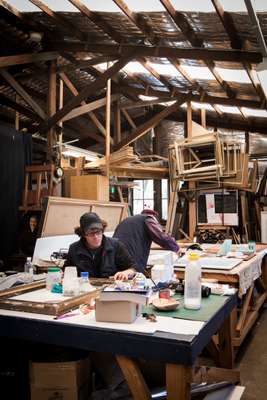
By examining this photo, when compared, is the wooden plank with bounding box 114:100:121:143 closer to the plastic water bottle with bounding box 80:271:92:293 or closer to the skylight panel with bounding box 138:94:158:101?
the skylight panel with bounding box 138:94:158:101

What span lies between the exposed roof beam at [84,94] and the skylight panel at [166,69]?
2.19 ft

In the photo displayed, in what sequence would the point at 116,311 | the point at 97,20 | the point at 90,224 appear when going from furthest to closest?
the point at 97,20 → the point at 90,224 → the point at 116,311

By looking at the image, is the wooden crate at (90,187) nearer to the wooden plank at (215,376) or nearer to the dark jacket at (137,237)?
the dark jacket at (137,237)

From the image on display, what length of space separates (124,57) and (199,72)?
3.73 ft

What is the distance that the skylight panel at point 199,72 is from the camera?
4.82 meters

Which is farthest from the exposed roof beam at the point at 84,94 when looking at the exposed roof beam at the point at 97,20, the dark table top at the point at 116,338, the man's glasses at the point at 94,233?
the dark table top at the point at 116,338

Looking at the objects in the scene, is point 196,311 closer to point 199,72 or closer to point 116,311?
point 116,311

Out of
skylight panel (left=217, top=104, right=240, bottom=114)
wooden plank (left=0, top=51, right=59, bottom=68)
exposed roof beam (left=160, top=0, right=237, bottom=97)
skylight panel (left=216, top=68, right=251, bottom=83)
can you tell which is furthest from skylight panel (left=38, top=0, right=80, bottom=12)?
skylight panel (left=217, top=104, right=240, bottom=114)

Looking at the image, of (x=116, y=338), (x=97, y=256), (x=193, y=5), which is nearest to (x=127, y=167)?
(x=193, y=5)

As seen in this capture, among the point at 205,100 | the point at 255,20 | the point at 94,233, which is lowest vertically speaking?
the point at 94,233

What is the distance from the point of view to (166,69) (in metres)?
5.18

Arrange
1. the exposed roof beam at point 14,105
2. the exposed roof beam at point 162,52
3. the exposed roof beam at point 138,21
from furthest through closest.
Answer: the exposed roof beam at point 14,105 → the exposed roof beam at point 162,52 → the exposed roof beam at point 138,21

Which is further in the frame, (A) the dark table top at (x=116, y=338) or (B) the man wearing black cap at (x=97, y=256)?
(B) the man wearing black cap at (x=97, y=256)

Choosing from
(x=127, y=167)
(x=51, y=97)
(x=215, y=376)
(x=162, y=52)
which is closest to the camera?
(x=215, y=376)
